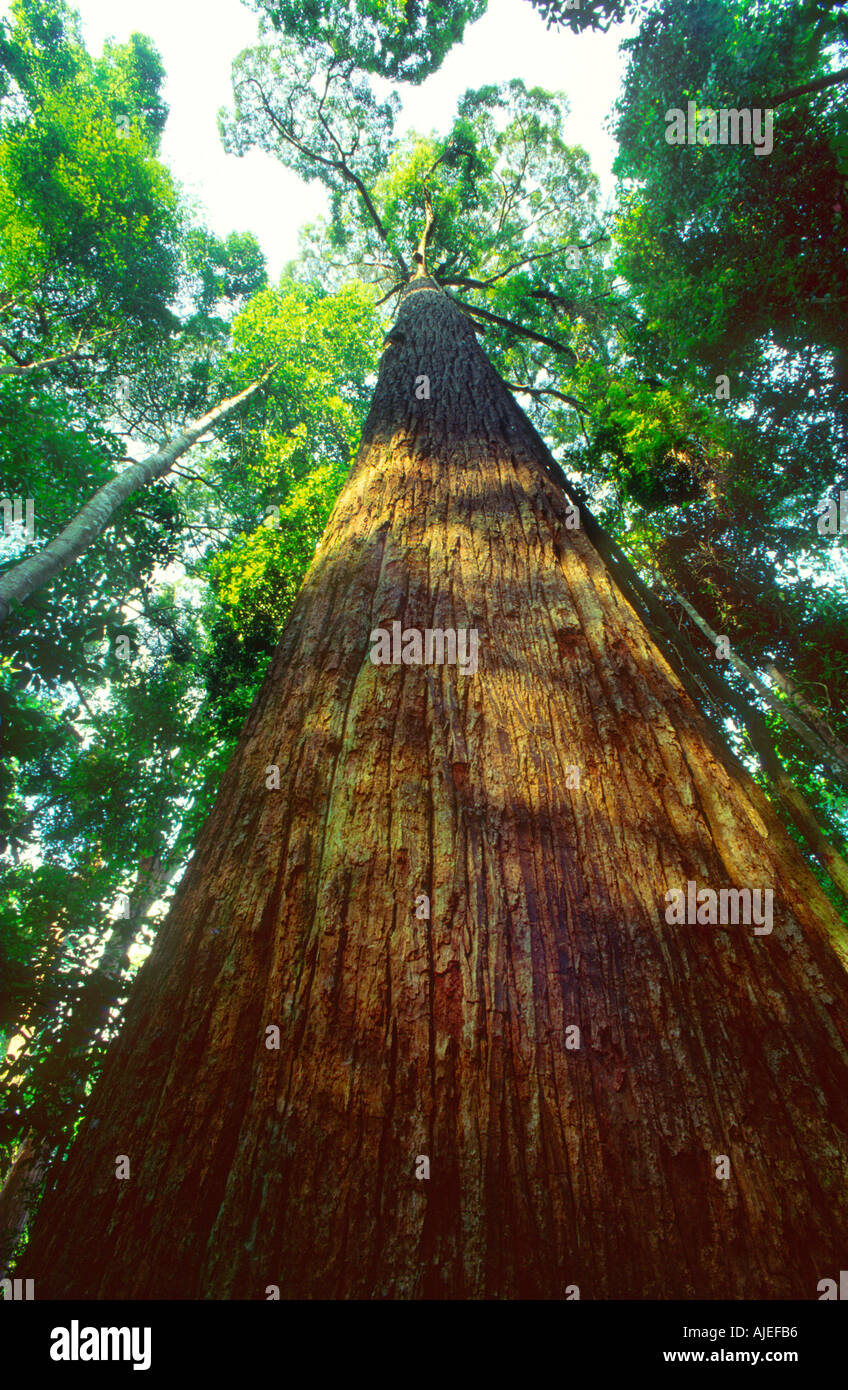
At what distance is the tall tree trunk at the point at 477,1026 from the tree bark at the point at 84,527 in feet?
21.0

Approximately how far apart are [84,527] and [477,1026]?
8.84m

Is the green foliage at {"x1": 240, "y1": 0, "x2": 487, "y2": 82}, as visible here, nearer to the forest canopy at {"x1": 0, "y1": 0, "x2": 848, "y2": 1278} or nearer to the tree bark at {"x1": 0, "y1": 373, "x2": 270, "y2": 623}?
the forest canopy at {"x1": 0, "y1": 0, "x2": 848, "y2": 1278}

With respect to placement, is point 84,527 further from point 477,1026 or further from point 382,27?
point 382,27

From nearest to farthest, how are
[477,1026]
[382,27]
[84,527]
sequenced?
[477,1026] < [84,527] < [382,27]

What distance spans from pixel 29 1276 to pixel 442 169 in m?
17.9

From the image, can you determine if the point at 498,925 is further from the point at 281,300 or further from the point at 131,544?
the point at 281,300

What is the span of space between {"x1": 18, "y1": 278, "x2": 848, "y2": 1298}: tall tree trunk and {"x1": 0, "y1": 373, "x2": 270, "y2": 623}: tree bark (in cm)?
639

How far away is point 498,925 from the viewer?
109cm

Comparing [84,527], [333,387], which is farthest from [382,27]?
[84,527]

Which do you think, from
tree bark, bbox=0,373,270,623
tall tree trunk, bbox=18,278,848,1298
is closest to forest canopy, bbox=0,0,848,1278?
tree bark, bbox=0,373,270,623

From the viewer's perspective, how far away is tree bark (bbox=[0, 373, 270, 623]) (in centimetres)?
637

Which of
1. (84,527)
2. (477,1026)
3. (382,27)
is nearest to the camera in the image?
(477,1026)

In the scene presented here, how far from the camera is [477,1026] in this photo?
0.97 m

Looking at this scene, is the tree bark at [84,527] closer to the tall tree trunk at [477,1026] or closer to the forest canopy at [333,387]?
the forest canopy at [333,387]
